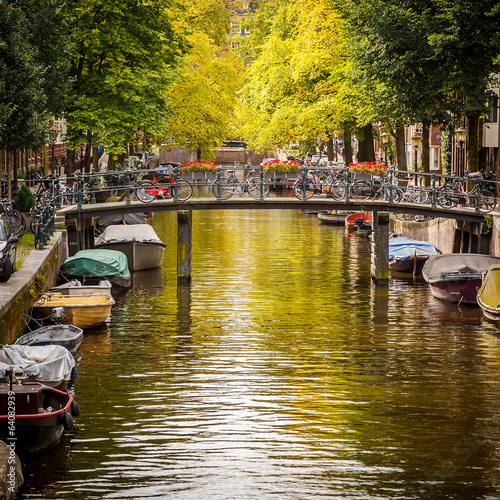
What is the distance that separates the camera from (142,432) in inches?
721

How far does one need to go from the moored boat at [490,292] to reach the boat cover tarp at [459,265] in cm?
156

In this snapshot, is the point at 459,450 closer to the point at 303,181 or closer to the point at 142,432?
the point at 142,432

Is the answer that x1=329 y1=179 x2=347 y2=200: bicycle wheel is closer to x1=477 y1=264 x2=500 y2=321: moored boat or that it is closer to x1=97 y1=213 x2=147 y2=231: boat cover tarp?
x1=477 y1=264 x2=500 y2=321: moored boat

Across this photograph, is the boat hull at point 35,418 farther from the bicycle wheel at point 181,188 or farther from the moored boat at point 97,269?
the bicycle wheel at point 181,188

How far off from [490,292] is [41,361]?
15.7 meters

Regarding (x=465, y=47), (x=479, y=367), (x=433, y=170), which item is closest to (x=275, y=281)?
(x=465, y=47)

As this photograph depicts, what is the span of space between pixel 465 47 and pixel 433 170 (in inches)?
1049

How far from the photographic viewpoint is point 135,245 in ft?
129

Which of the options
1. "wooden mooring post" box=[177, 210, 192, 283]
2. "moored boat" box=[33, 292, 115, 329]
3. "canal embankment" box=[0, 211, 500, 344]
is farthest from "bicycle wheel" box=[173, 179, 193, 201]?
"moored boat" box=[33, 292, 115, 329]

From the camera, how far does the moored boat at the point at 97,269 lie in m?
32.2

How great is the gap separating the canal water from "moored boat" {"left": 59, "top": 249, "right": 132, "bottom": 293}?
2.72ft

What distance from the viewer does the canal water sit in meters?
15.9

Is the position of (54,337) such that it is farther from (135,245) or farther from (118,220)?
(118,220)

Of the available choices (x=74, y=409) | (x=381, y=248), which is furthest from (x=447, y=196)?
(x=74, y=409)
